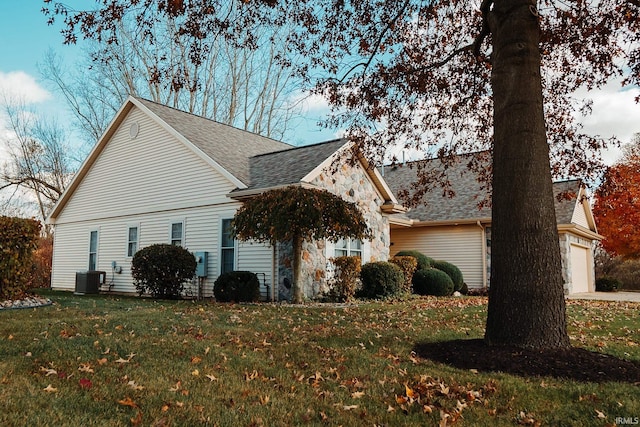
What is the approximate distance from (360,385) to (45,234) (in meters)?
30.0

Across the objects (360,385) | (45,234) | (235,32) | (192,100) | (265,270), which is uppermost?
(192,100)

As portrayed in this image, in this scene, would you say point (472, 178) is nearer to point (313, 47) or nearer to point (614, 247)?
point (614, 247)

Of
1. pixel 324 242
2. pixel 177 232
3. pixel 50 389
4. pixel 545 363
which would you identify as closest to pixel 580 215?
pixel 324 242

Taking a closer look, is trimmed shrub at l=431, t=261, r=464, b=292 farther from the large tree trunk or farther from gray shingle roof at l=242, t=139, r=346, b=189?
the large tree trunk

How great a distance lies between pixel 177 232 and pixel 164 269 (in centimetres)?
212

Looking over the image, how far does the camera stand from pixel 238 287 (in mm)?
11914

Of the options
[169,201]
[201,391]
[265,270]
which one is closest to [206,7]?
[201,391]

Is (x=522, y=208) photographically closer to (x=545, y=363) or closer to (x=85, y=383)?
(x=545, y=363)

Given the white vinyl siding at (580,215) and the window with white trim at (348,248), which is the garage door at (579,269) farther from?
the window with white trim at (348,248)

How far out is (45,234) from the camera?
29.3 metres

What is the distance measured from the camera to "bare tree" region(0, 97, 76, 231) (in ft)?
87.7

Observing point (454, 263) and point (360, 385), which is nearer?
point (360, 385)

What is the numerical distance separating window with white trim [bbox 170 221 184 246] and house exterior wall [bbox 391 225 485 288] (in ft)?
31.4

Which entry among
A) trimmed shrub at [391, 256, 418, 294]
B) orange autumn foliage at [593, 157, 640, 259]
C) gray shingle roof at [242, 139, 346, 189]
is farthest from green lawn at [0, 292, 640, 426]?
orange autumn foliage at [593, 157, 640, 259]
